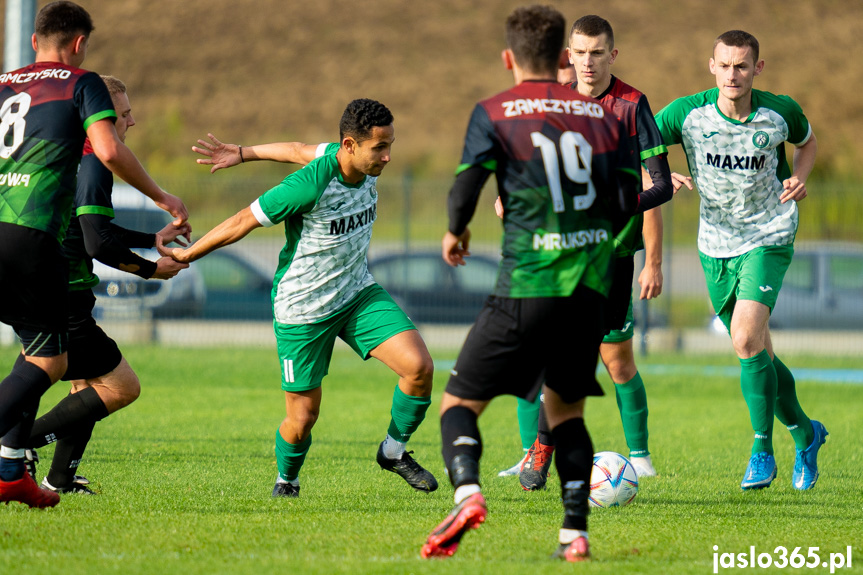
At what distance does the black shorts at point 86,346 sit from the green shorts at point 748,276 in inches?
153

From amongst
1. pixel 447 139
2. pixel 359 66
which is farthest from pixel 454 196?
pixel 359 66


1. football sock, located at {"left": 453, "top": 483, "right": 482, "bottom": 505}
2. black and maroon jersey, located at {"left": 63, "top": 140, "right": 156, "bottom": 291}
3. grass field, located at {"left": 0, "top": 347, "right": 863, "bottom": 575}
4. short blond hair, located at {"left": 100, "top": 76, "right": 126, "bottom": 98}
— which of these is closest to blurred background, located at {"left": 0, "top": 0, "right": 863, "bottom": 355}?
grass field, located at {"left": 0, "top": 347, "right": 863, "bottom": 575}

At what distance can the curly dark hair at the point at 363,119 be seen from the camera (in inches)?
234

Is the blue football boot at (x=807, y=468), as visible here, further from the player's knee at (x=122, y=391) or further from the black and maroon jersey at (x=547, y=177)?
the player's knee at (x=122, y=391)

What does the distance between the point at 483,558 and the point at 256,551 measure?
101cm

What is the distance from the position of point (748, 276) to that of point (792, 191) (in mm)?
602

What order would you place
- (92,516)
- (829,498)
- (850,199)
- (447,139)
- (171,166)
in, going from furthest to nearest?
1. (447,139)
2. (171,166)
3. (850,199)
4. (829,498)
5. (92,516)

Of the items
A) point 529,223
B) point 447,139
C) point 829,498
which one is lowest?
A: point 829,498

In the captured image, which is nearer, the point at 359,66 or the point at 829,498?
the point at 829,498

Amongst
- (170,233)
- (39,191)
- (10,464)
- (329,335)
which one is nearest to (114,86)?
(170,233)

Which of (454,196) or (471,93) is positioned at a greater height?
(471,93)

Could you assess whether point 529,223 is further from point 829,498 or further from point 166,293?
point 166,293

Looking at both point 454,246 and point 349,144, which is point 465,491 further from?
point 349,144

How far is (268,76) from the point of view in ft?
182
